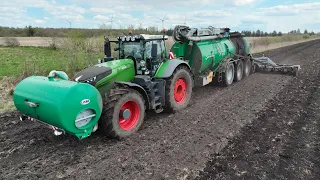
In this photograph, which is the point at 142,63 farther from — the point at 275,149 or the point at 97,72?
the point at 275,149

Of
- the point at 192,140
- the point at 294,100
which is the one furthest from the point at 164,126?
the point at 294,100

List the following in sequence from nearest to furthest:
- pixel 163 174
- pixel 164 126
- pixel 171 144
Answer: pixel 163 174
pixel 171 144
pixel 164 126

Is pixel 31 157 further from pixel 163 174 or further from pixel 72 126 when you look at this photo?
pixel 163 174

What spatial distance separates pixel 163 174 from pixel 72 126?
5.86 ft

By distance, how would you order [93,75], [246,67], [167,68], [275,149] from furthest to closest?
[246,67] → [167,68] → [93,75] → [275,149]

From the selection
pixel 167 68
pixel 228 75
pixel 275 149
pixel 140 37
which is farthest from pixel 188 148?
pixel 228 75

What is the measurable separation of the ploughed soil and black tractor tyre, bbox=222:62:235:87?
9.23 ft

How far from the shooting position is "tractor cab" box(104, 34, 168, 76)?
6.80 metres

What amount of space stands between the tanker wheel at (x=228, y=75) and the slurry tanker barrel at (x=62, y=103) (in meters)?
6.67

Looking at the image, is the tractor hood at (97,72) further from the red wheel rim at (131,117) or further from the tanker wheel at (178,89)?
the tanker wheel at (178,89)

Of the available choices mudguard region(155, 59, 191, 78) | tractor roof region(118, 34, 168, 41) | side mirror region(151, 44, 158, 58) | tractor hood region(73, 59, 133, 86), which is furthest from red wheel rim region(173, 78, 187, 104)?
tractor hood region(73, 59, 133, 86)

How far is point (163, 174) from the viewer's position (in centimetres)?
435

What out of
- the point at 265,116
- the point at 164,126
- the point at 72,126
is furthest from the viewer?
the point at 265,116

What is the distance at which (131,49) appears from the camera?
23.0 ft
